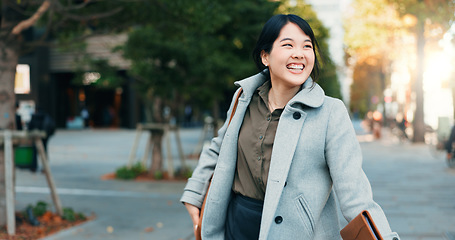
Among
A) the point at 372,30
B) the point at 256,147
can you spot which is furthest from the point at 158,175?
the point at 372,30

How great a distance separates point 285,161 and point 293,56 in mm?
461

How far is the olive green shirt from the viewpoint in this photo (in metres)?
2.06

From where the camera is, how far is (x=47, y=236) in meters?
5.28

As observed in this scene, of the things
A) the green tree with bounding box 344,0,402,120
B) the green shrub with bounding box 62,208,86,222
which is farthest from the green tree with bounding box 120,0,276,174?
the green tree with bounding box 344,0,402,120

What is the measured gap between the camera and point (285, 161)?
1.94 meters

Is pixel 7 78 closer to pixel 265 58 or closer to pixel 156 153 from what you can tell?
pixel 265 58

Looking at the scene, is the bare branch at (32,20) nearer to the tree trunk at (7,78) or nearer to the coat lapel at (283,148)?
the tree trunk at (7,78)

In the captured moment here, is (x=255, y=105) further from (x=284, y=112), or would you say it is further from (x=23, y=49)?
(x=23, y=49)

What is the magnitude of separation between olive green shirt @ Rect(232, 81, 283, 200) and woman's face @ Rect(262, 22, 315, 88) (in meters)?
0.17

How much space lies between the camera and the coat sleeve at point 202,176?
7.60 ft

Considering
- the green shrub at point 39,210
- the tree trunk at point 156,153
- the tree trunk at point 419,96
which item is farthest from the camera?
the tree trunk at point 419,96

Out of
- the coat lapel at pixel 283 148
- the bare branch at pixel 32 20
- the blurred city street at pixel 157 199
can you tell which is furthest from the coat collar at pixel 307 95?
the bare branch at pixel 32 20

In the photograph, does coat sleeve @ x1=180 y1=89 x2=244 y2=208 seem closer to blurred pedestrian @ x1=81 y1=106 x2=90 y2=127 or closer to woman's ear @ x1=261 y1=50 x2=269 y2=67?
woman's ear @ x1=261 y1=50 x2=269 y2=67

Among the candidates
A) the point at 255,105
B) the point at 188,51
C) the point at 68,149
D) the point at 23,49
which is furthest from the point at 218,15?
the point at 68,149
